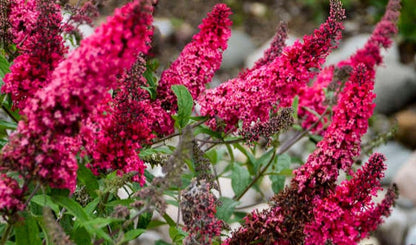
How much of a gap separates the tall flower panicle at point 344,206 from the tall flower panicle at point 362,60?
1.06 metres

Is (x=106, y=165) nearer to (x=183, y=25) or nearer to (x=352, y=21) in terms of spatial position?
(x=183, y=25)

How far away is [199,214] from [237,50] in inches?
341

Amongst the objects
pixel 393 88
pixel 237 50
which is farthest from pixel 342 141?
pixel 237 50

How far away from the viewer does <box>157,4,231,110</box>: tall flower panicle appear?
7.73 ft

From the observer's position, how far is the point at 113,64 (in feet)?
4.95

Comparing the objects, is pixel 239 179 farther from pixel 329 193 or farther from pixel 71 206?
pixel 71 206

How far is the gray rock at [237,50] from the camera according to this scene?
33.0 feet

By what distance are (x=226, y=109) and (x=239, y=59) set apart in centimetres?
797

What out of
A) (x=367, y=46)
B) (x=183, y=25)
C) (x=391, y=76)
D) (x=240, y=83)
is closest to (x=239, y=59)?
(x=183, y=25)

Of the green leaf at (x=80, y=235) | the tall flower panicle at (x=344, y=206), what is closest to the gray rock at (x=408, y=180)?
the tall flower panicle at (x=344, y=206)

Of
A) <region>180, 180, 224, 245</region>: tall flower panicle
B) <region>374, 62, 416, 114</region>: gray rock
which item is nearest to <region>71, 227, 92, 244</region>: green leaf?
<region>180, 180, 224, 245</region>: tall flower panicle

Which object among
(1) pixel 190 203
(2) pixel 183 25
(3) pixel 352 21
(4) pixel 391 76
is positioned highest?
(3) pixel 352 21

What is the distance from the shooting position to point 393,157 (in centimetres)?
832

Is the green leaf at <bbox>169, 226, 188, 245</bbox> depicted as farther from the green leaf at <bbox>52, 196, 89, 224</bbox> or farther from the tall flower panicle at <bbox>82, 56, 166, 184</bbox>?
the green leaf at <bbox>52, 196, 89, 224</bbox>
